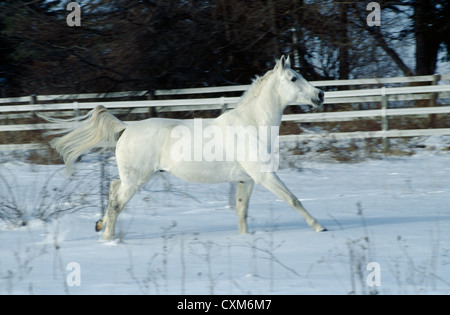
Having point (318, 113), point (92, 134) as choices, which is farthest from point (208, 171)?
point (318, 113)

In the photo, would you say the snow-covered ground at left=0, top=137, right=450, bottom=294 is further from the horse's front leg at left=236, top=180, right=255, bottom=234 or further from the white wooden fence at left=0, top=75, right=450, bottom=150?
the white wooden fence at left=0, top=75, right=450, bottom=150

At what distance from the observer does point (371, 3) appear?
14.5 meters

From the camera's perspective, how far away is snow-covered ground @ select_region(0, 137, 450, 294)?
4.07 m

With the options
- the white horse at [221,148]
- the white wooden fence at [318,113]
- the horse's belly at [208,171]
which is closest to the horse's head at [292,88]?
the white horse at [221,148]

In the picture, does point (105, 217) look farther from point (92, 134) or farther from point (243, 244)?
point (243, 244)

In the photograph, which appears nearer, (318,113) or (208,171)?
(208,171)

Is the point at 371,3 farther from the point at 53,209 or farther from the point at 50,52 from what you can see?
the point at 53,209

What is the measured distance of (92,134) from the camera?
6.22 m

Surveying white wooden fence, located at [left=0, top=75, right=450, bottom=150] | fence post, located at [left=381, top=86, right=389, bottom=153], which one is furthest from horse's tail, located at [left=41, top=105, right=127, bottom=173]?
fence post, located at [left=381, top=86, right=389, bottom=153]

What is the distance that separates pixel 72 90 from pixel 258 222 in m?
10.1

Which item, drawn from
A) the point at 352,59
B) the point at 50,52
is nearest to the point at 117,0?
the point at 50,52

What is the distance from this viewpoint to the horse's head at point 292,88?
5.91 metres

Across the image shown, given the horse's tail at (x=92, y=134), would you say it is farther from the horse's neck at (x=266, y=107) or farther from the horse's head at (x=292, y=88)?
the horse's head at (x=292, y=88)

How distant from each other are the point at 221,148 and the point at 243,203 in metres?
0.64
